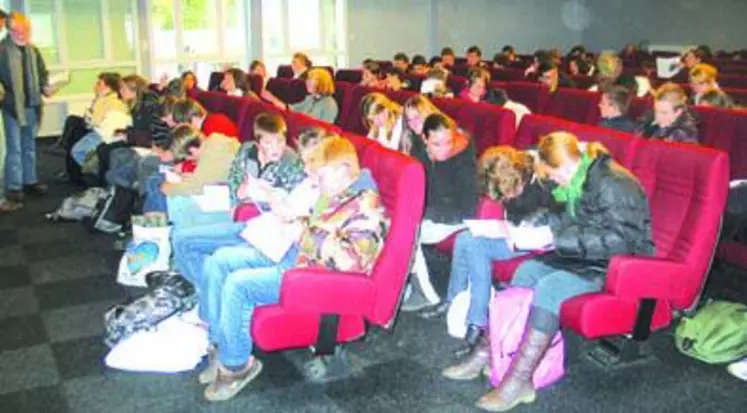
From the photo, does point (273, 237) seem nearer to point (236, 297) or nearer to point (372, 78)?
point (236, 297)

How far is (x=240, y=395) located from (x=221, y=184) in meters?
1.29

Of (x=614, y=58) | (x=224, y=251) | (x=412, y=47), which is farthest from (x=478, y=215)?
(x=412, y=47)

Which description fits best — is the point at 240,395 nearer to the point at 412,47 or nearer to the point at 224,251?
the point at 224,251

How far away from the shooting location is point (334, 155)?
110 inches

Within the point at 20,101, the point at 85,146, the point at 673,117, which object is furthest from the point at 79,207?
the point at 673,117

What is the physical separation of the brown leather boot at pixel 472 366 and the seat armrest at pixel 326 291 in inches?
21.5

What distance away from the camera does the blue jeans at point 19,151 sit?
5855mm

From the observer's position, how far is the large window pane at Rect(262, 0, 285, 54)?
11305 mm

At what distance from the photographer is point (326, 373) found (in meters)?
3.02

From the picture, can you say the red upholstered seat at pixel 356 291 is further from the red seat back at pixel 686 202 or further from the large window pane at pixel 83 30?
the large window pane at pixel 83 30

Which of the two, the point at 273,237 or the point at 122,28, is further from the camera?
the point at 122,28

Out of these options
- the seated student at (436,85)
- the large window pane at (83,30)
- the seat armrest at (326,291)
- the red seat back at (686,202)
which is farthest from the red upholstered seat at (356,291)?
the large window pane at (83,30)

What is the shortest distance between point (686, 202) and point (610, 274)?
489 millimetres

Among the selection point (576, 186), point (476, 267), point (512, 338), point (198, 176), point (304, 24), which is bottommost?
point (512, 338)
